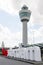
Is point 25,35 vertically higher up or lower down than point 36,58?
higher up

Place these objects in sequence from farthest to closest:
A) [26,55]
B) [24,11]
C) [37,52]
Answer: [24,11] → [26,55] → [37,52]

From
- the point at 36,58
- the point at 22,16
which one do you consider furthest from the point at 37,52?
the point at 22,16

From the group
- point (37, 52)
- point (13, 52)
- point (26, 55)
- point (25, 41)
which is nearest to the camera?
point (37, 52)

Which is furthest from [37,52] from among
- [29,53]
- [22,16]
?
[22,16]

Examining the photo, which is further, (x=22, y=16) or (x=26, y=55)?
(x=22, y=16)

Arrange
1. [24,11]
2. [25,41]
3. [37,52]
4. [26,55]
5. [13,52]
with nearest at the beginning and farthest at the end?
[37,52], [26,55], [13,52], [25,41], [24,11]

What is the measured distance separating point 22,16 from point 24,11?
16.9 ft

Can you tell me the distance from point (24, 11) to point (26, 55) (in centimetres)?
9918

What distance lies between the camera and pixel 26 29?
14150 centimetres

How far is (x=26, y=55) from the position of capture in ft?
165

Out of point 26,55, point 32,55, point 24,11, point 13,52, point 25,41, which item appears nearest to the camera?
point 32,55

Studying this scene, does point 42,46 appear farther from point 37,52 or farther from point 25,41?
point 25,41

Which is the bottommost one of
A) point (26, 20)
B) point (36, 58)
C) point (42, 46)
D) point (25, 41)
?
point (36, 58)

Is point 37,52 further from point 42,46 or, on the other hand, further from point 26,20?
point 26,20
